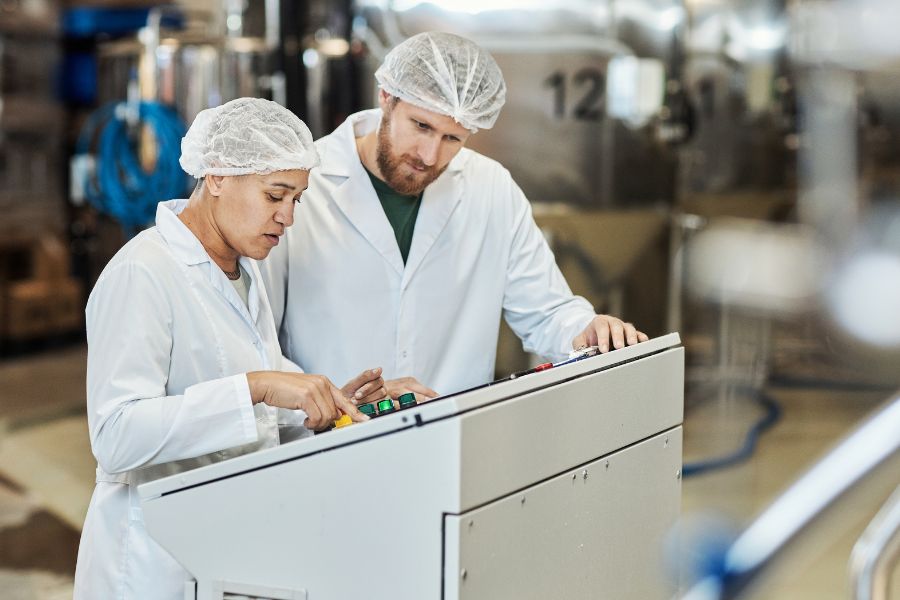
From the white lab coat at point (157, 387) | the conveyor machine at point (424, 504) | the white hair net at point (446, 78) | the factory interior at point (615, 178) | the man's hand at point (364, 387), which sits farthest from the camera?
the factory interior at point (615, 178)

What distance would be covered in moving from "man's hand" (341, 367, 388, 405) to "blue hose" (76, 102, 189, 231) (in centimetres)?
306

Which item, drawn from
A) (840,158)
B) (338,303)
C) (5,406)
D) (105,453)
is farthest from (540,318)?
(840,158)

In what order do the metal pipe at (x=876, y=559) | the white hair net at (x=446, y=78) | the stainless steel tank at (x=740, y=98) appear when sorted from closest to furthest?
the metal pipe at (x=876, y=559)
the white hair net at (x=446, y=78)
the stainless steel tank at (x=740, y=98)

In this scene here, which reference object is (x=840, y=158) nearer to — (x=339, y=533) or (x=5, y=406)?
(x=5, y=406)

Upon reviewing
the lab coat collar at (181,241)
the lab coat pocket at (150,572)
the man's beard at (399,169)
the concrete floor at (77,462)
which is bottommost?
the concrete floor at (77,462)

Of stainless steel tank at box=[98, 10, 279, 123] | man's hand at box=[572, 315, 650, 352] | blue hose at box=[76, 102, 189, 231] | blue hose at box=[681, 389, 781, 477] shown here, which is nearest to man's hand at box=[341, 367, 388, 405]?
man's hand at box=[572, 315, 650, 352]

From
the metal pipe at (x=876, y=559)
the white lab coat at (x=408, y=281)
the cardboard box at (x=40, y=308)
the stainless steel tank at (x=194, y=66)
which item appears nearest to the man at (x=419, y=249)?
the white lab coat at (x=408, y=281)

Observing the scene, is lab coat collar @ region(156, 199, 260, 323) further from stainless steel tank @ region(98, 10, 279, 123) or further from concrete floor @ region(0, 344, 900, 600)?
stainless steel tank @ region(98, 10, 279, 123)

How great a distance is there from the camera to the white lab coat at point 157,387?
1.48 metres

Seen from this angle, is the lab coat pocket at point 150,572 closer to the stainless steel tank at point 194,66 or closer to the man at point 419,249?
the man at point 419,249

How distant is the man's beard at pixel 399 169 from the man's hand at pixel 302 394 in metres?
0.57

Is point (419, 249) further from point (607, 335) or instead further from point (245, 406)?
point (245, 406)

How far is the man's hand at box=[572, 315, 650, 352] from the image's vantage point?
1.83 meters

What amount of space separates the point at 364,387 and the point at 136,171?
3277mm
